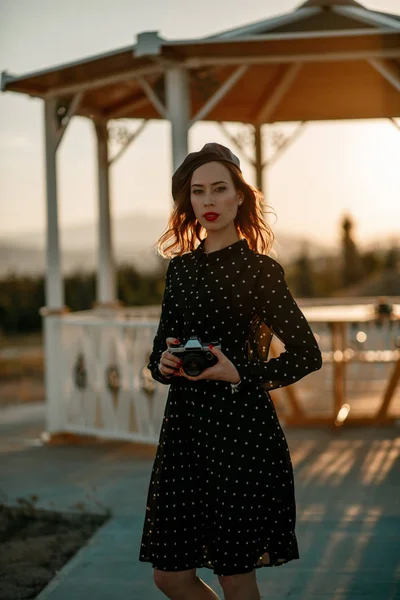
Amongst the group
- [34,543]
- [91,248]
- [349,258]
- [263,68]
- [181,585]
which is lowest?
[34,543]

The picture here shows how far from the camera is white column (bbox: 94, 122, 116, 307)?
26.7 feet

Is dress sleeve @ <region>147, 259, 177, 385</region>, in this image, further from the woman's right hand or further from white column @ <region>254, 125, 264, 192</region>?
white column @ <region>254, 125, 264, 192</region>

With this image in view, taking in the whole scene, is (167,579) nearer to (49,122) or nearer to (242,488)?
(242,488)

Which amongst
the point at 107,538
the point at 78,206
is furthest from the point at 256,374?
the point at 78,206

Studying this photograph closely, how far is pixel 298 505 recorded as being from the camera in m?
5.02

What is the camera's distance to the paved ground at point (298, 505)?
12.2 feet

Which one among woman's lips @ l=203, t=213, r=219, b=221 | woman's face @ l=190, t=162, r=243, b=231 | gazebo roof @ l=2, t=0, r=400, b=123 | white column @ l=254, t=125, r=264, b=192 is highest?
gazebo roof @ l=2, t=0, r=400, b=123

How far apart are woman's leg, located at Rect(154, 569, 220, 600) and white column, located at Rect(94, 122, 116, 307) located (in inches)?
231

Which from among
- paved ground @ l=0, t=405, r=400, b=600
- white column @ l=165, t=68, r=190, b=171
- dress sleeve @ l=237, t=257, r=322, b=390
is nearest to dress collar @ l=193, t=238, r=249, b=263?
dress sleeve @ l=237, t=257, r=322, b=390

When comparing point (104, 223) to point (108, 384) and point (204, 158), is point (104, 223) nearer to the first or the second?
point (108, 384)

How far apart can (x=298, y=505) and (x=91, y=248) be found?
17371mm

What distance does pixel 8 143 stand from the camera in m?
16.1

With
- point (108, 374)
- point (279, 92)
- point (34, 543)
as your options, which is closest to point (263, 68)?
point (279, 92)

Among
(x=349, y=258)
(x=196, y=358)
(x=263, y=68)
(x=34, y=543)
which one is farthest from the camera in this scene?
(x=349, y=258)
